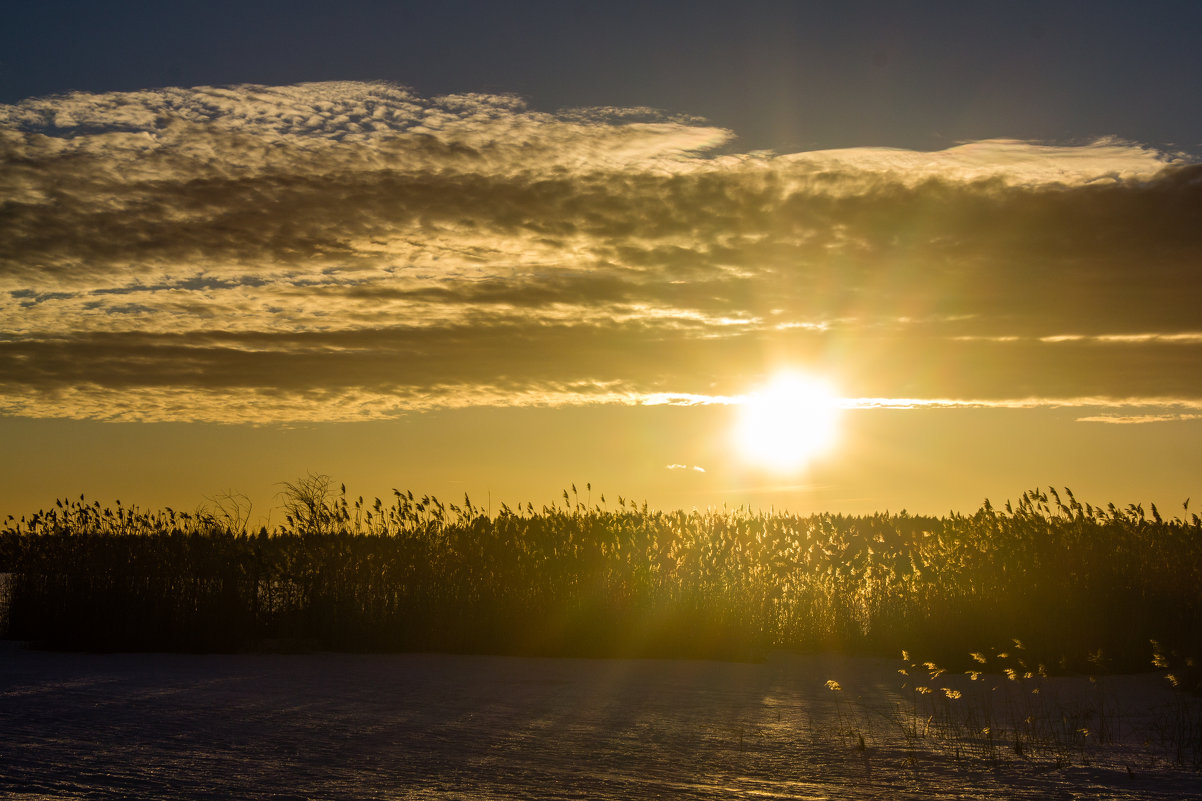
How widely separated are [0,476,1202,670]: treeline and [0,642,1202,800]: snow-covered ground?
95 centimetres

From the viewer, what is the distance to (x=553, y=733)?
7.11 m

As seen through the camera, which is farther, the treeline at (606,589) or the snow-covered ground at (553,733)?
the treeline at (606,589)

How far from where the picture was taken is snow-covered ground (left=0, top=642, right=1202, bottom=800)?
5.64 m

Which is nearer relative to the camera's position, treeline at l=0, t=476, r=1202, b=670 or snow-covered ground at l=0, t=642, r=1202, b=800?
snow-covered ground at l=0, t=642, r=1202, b=800

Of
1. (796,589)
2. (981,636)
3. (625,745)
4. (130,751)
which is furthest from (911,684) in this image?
(130,751)

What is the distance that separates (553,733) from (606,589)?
5.08m

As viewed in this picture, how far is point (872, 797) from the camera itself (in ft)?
18.2

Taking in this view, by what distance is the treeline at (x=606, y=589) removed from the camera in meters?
11.6

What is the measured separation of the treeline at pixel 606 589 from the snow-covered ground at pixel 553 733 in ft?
3.13

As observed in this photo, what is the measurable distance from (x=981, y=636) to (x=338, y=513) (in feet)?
25.5

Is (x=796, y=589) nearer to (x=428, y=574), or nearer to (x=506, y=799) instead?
(x=428, y=574)

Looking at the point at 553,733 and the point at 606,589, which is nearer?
the point at 553,733

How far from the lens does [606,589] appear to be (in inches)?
480

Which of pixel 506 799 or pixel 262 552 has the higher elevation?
pixel 262 552
